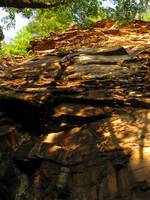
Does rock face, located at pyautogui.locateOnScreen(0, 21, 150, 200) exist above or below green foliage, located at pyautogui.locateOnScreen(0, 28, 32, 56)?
above

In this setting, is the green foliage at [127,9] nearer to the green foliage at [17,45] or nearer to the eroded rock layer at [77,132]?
the eroded rock layer at [77,132]

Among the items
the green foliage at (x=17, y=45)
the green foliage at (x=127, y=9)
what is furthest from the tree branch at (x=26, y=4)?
the green foliage at (x=17, y=45)

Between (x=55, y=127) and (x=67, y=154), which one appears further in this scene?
(x=55, y=127)

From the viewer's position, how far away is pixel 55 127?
862 cm

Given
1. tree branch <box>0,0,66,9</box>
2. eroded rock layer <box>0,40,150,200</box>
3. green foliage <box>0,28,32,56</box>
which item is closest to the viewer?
eroded rock layer <box>0,40,150,200</box>

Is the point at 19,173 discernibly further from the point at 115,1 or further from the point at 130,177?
the point at 115,1

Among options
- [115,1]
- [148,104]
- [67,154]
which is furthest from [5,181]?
[115,1]

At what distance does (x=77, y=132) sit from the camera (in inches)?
322

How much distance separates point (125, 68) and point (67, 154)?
4406 millimetres

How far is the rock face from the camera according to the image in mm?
6910

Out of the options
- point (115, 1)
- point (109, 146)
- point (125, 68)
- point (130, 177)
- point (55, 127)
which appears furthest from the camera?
point (115, 1)

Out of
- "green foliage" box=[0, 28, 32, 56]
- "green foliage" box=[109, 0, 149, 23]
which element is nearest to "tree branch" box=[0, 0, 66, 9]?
"green foliage" box=[109, 0, 149, 23]

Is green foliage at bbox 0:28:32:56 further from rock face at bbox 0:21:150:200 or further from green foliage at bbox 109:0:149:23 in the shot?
rock face at bbox 0:21:150:200

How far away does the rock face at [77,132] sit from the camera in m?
6.91
